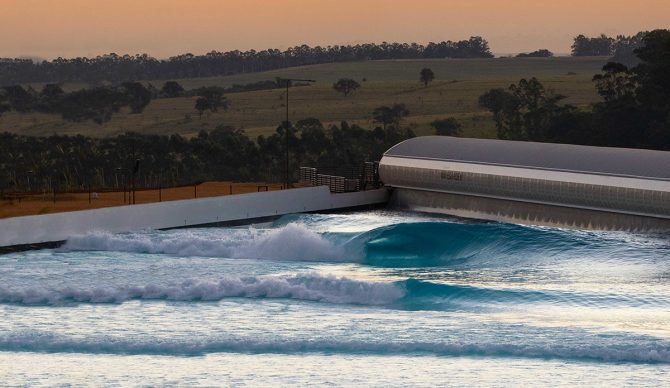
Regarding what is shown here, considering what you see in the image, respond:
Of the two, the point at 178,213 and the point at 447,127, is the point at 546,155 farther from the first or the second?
the point at 447,127

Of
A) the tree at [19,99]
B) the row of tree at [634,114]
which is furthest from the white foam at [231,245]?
the tree at [19,99]

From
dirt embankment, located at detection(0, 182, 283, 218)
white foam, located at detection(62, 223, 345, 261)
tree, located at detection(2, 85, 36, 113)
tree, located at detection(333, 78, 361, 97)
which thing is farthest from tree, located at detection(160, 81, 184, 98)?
white foam, located at detection(62, 223, 345, 261)

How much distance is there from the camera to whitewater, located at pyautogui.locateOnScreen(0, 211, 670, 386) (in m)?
28.0

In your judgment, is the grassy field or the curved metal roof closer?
the curved metal roof

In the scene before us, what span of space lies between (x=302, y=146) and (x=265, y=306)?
2728 inches

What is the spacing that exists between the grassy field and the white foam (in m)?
78.3

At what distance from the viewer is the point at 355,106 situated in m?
149

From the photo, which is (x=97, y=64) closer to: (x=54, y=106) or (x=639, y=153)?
(x=54, y=106)

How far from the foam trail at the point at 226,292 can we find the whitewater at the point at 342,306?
52 millimetres

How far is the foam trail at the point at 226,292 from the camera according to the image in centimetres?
3691

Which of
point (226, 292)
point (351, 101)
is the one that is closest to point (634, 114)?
point (351, 101)

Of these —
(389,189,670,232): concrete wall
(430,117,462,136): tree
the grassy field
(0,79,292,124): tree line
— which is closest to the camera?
(389,189,670,232): concrete wall

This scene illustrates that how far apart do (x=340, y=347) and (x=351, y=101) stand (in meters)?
122

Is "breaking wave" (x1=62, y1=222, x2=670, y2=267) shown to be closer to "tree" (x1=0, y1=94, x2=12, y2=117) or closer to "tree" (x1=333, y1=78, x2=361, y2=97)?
"tree" (x1=0, y1=94, x2=12, y2=117)
